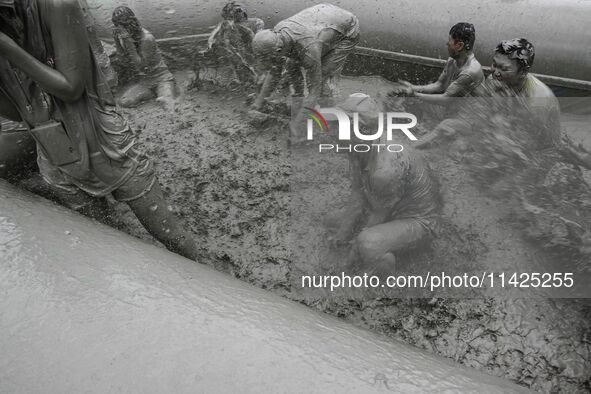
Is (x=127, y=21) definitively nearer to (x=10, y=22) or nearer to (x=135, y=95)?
(x=135, y=95)

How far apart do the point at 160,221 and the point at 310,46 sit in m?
2.43

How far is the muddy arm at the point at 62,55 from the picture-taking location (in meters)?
2.01

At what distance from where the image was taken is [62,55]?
7.00ft

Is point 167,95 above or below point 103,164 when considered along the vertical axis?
above

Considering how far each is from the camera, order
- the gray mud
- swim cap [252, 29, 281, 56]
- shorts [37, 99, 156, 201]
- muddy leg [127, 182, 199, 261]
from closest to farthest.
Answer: shorts [37, 99, 156, 201]
muddy leg [127, 182, 199, 261]
the gray mud
swim cap [252, 29, 281, 56]

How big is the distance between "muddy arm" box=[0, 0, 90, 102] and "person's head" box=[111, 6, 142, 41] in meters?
3.07

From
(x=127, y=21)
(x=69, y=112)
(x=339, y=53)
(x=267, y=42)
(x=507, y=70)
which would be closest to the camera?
(x=69, y=112)

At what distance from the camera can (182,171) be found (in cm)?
424

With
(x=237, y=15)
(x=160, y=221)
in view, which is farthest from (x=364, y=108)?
(x=237, y=15)

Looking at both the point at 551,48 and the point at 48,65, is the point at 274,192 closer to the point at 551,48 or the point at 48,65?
the point at 48,65

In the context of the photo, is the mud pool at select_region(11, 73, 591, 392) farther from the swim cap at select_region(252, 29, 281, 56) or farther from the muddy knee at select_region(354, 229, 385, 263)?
the swim cap at select_region(252, 29, 281, 56)

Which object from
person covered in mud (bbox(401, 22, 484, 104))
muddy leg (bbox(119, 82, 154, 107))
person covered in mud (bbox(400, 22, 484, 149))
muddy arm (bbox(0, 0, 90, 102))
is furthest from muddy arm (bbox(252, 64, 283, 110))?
muddy arm (bbox(0, 0, 90, 102))

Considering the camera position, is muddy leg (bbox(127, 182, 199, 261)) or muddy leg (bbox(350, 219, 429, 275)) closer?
muddy leg (bbox(127, 182, 199, 261))

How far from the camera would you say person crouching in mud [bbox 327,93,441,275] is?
9.94 feet
